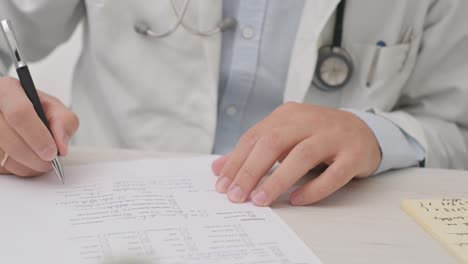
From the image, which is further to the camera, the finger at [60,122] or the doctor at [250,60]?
the doctor at [250,60]

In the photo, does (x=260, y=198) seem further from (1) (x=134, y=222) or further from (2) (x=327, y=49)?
(2) (x=327, y=49)

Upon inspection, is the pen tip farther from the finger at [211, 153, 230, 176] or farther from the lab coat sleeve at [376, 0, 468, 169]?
the lab coat sleeve at [376, 0, 468, 169]

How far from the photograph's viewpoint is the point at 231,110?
881 mm

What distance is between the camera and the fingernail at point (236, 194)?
21.3 inches

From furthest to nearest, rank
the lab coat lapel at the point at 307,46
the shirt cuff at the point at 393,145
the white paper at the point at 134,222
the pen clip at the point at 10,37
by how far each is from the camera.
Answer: the lab coat lapel at the point at 307,46, the shirt cuff at the point at 393,145, the pen clip at the point at 10,37, the white paper at the point at 134,222

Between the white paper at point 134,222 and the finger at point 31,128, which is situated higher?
the finger at point 31,128

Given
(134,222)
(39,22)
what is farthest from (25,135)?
(39,22)

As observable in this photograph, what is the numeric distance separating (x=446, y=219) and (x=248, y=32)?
1.42ft

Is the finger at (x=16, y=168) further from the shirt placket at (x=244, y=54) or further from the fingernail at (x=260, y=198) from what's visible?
the shirt placket at (x=244, y=54)

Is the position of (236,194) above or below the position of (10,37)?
below

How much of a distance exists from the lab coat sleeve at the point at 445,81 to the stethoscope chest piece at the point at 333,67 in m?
0.09

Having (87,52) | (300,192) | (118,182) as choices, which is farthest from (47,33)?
(300,192)

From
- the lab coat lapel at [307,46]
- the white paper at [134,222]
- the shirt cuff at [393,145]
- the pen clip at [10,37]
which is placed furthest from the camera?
the lab coat lapel at [307,46]

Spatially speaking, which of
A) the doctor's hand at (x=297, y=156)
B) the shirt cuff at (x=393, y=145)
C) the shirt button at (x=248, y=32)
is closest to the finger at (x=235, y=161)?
the doctor's hand at (x=297, y=156)
